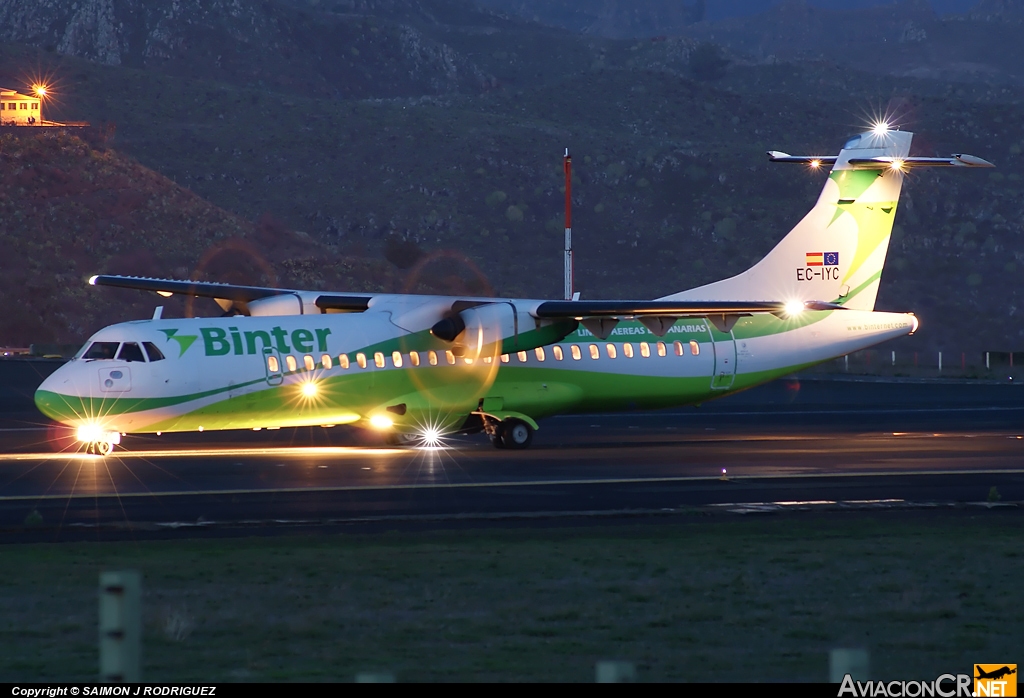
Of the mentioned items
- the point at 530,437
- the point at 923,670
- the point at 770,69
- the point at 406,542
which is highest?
the point at 770,69

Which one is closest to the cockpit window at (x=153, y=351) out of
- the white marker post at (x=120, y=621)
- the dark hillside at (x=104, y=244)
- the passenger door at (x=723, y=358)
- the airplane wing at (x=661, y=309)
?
the airplane wing at (x=661, y=309)

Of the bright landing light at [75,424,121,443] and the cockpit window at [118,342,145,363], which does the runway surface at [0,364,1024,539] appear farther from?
the cockpit window at [118,342,145,363]

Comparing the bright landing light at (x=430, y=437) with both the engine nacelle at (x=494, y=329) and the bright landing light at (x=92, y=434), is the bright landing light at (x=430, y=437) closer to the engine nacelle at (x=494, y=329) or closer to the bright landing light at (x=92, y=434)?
the engine nacelle at (x=494, y=329)

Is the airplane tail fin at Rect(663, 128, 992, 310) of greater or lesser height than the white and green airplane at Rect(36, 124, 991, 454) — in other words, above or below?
above

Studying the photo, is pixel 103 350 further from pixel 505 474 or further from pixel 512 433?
pixel 512 433

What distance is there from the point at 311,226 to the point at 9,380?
54.9 m

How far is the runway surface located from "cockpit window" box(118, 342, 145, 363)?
1.85 meters

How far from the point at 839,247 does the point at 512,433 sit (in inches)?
372

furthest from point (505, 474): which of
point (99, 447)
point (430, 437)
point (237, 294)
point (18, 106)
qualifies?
point (18, 106)

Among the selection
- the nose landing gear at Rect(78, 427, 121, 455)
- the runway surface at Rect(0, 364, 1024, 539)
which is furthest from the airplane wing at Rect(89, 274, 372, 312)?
the nose landing gear at Rect(78, 427, 121, 455)

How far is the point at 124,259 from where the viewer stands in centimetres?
8381

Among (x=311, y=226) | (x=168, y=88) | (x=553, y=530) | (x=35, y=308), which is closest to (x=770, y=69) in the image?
(x=168, y=88)

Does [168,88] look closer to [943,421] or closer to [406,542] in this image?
[943,421]

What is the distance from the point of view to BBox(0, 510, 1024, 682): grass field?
1094 centimetres
